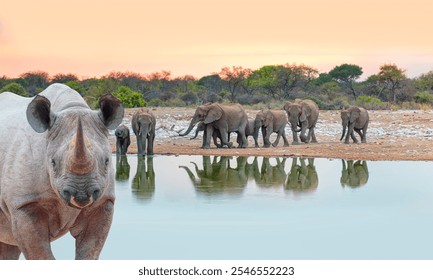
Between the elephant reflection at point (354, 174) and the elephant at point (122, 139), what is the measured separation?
191 inches

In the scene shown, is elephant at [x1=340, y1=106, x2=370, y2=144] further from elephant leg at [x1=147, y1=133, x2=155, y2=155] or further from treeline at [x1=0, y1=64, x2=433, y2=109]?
treeline at [x1=0, y1=64, x2=433, y2=109]

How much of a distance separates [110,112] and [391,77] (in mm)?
43665

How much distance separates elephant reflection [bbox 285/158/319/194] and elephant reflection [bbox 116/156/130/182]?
8.98ft

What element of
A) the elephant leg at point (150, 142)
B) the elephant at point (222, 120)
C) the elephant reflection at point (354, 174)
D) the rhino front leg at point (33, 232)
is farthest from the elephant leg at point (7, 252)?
the elephant at point (222, 120)

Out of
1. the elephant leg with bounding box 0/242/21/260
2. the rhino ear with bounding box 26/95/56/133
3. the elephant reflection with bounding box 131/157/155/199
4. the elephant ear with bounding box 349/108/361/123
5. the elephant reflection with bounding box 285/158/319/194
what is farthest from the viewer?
the elephant ear with bounding box 349/108/361/123

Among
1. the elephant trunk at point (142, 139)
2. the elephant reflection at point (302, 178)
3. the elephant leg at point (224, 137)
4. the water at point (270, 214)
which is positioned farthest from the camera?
the elephant leg at point (224, 137)

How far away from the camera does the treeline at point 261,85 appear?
43031 mm

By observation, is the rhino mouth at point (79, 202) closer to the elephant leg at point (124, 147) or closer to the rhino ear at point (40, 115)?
the rhino ear at point (40, 115)

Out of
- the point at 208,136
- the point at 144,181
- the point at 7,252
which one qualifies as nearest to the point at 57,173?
the point at 7,252

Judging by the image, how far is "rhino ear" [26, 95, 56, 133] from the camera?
342cm

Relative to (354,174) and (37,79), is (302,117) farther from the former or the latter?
(37,79)

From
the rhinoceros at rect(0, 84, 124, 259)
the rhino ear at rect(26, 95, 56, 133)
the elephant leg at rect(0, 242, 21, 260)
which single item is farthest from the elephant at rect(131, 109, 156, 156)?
the rhino ear at rect(26, 95, 56, 133)

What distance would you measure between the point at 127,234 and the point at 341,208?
308cm

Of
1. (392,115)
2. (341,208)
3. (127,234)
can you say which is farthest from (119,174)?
(392,115)
